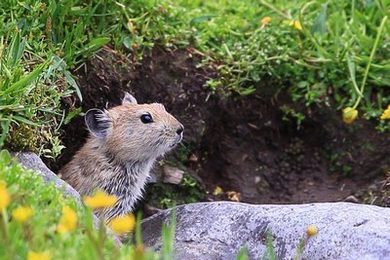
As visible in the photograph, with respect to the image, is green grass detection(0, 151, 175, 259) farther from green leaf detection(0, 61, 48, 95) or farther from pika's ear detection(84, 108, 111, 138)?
pika's ear detection(84, 108, 111, 138)

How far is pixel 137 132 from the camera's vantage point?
6.82 m

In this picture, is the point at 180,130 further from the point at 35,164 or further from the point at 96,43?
the point at 35,164

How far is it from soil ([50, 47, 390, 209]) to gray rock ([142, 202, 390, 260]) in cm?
152

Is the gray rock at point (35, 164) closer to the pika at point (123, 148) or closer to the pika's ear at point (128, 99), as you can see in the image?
the pika at point (123, 148)

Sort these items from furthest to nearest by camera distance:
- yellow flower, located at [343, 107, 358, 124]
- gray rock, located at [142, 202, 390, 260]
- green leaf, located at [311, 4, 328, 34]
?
1. green leaf, located at [311, 4, 328, 34]
2. yellow flower, located at [343, 107, 358, 124]
3. gray rock, located at [142, 202, 390, 260]

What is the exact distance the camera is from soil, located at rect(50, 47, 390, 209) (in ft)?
24.8

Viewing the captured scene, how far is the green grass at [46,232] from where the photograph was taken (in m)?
3.58

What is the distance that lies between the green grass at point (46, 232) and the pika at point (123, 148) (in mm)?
2103

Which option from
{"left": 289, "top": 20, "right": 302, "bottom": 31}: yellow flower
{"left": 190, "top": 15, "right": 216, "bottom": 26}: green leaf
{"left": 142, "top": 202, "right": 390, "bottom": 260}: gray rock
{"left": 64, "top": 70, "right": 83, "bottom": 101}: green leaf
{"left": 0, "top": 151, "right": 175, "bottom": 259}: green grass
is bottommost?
{"left": 142, "top": 202, "right": 390, "bottom": 260}: gray rock

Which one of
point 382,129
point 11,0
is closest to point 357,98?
point 382,129

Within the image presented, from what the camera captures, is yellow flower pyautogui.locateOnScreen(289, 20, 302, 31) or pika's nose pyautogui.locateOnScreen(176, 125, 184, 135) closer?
pika's nose pyautogui.locateOnScreen(176, 125, 184, 135)

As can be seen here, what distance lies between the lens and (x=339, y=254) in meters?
5.20

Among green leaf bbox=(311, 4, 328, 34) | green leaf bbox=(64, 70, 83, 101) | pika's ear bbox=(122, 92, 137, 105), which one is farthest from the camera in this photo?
green leaf bbox=(311, 4, 328, 34)

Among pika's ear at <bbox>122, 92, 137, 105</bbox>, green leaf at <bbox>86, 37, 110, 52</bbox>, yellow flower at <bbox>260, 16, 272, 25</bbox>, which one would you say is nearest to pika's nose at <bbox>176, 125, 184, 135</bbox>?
pika's ear at <bbox>122, 92, 137, 105</bbox>
